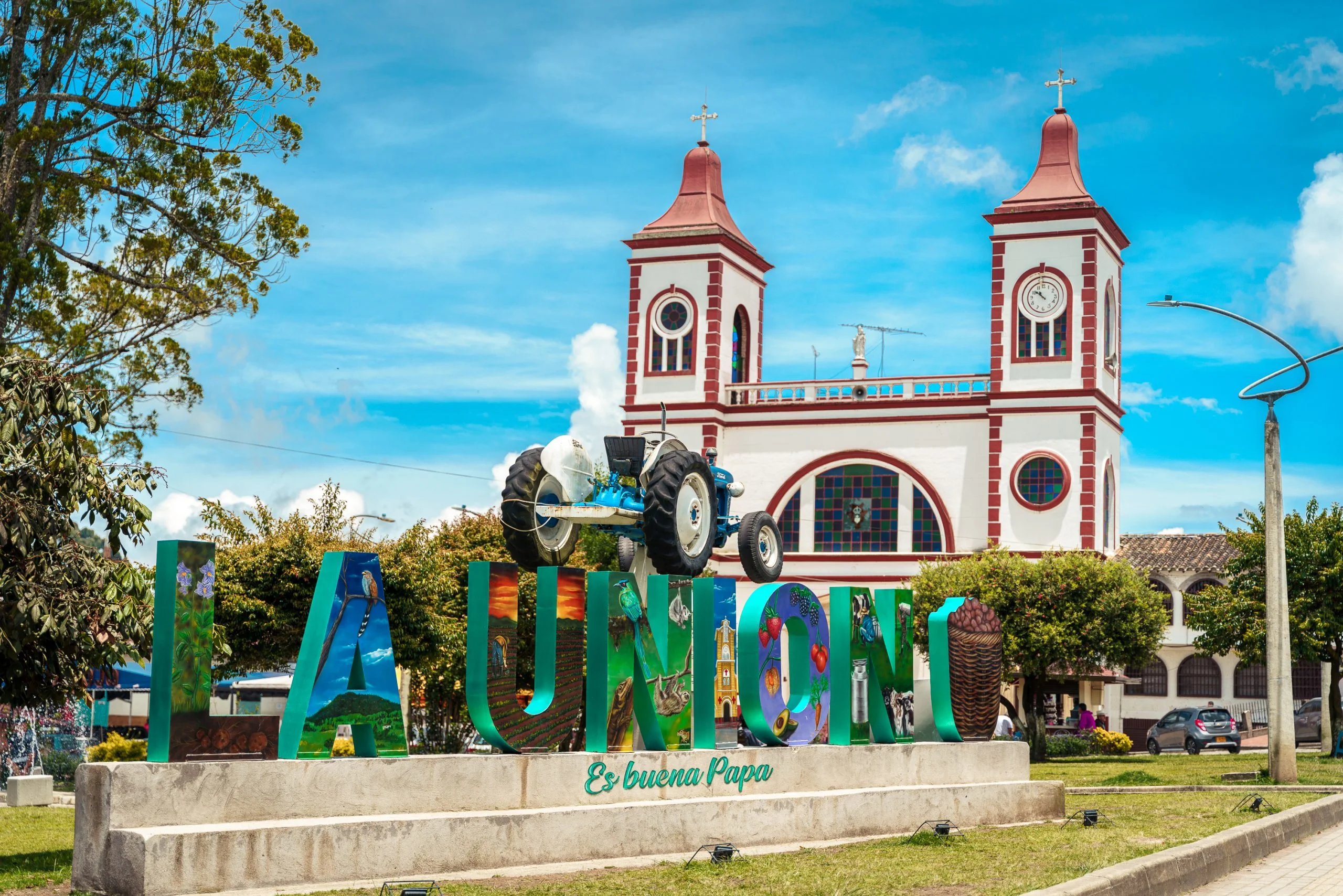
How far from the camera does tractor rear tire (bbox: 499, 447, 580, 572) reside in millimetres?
17000

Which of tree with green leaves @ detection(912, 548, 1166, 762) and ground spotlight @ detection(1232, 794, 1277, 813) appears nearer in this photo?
ground spotlight @ detection(1232, 794, 1277, 813)

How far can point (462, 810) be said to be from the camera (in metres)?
12.8

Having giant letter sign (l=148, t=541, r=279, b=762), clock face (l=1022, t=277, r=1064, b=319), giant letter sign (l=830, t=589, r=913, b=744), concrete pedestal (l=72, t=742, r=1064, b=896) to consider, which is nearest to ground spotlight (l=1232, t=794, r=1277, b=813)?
concrete pedestal (l=72, t=742, r=1064, b=896)

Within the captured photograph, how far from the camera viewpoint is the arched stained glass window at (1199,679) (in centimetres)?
5938

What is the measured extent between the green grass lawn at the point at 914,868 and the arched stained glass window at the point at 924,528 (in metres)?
29.5

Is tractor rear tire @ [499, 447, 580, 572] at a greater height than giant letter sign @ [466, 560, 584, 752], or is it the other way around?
tractor rear tire @ [499, 447, 580, 572]

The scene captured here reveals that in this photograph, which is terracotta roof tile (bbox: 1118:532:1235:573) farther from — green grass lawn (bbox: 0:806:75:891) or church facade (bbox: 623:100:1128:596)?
green grass lawn (bbox: 0:806:75:891)

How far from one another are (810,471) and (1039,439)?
23.0 feet

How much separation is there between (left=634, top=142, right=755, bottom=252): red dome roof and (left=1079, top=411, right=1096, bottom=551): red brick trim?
41.8 feet

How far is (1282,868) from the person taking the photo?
572 inches

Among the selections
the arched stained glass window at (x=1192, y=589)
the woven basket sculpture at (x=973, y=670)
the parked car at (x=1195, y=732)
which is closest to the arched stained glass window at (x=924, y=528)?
the parked car at (x=1195, y=732)

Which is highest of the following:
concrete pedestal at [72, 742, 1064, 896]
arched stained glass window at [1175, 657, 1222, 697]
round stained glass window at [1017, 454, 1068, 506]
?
round stained glass window at [1017, 454, 1068, 506]

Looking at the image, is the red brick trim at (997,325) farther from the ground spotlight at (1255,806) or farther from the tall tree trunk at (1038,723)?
the ground spotlight at (1255,806)

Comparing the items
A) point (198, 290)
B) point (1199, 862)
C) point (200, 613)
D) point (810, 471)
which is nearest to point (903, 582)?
point (810, 471)
